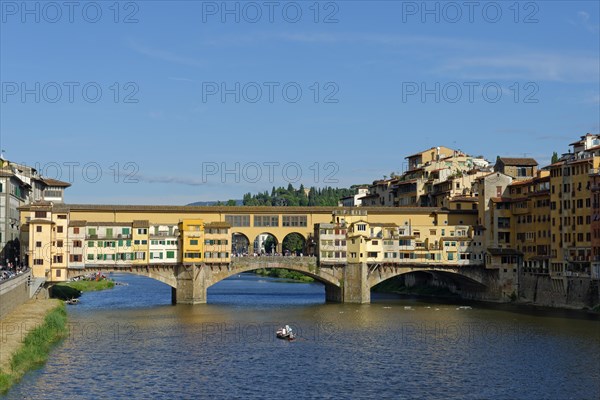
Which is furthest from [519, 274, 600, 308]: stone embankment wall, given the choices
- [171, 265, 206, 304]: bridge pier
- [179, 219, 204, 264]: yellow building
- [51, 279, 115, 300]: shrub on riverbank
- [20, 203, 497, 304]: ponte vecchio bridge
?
[51, 279, 115, 300]: shrub on riverbank

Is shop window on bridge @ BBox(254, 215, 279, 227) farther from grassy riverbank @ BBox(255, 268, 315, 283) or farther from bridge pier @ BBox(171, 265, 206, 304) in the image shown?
grassy riverbank @ BBox(255, 268, 315, 283)

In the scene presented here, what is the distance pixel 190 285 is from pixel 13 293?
29.4m

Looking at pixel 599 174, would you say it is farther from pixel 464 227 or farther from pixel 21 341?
pixel 21 341

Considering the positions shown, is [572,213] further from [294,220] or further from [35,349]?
[35,349]

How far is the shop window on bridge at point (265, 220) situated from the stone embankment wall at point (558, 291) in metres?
30.2

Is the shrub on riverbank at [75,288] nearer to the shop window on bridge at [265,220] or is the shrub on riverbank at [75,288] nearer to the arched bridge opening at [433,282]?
the shop window on bridge at [265,220]

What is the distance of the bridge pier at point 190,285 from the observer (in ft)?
316

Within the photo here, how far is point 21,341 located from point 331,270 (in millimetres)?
50041

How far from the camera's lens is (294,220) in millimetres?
110375

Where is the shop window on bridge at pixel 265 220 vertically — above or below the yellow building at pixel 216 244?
above

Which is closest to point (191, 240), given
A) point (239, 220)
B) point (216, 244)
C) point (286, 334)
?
point (216, 244)

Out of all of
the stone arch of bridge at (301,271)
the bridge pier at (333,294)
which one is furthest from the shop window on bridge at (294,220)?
the stone arch of bridge at (301,271)

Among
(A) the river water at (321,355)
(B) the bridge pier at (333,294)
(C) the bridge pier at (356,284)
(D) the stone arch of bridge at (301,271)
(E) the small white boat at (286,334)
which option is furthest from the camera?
(B) the bridge pier at (333,294)

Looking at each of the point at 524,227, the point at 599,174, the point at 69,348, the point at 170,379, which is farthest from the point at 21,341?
the point at 524,227
